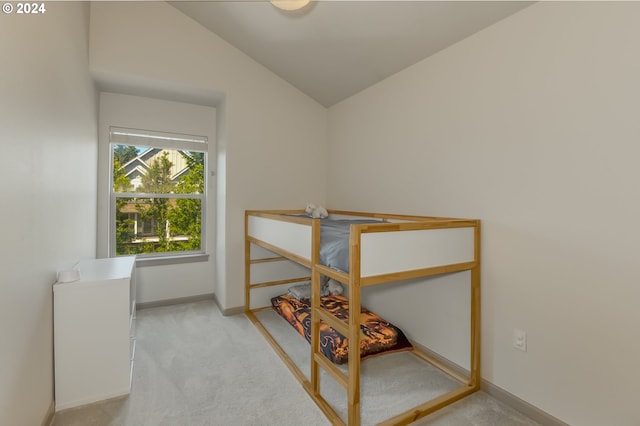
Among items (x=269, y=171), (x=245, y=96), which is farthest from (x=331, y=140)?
(x=245, y=96)

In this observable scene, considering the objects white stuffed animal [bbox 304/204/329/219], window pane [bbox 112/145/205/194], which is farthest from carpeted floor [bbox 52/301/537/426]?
window pane [bbox 112/145/205/194]

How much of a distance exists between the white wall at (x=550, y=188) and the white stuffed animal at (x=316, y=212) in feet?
3.90

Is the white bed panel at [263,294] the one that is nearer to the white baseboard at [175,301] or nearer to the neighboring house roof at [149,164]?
the white baseboard at [175,301]

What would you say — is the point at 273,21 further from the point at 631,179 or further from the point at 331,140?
the point at 631,179

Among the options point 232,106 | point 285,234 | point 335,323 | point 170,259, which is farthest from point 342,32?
point 170,259

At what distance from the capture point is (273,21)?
7.85 feet

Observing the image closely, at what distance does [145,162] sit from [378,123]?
2.41m

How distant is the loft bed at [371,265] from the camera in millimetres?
1451

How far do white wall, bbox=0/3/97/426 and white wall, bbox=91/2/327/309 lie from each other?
1.57 feet

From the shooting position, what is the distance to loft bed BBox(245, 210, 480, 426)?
1.45 m

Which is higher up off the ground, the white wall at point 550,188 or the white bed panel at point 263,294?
the white wall at point 550,188

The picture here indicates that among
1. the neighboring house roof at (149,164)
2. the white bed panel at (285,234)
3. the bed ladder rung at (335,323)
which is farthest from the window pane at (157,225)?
the bed ladder rung at (335,323)

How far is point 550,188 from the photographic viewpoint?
1.55 metres

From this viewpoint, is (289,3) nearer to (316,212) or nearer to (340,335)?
(316,212)
